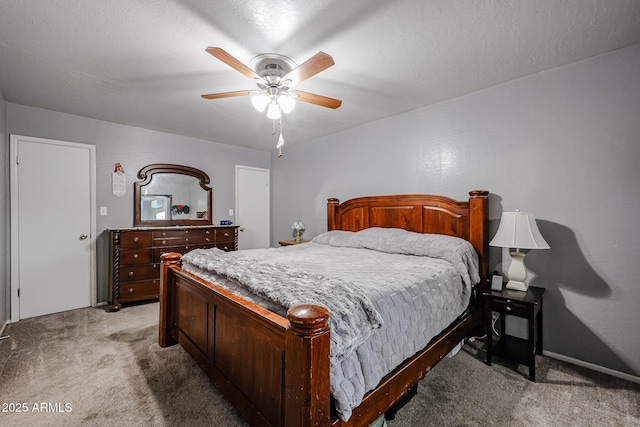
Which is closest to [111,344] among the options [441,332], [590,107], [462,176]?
[441,332]

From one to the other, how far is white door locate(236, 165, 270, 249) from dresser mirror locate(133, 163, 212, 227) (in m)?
0.60

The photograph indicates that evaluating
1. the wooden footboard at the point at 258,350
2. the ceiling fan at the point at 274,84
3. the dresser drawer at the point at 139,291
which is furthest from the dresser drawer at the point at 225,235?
the ceiling fan at the point at 274,84

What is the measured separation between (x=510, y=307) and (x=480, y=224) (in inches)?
31.0

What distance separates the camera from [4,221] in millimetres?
3049

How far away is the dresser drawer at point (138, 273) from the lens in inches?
138

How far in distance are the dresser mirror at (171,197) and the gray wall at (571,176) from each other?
11.4 feet

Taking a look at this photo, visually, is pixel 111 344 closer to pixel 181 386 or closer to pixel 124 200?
pixel 181 386

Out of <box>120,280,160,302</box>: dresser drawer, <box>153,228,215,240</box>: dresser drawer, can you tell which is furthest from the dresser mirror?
<box>120,280,160,302</box>: dresser drawer

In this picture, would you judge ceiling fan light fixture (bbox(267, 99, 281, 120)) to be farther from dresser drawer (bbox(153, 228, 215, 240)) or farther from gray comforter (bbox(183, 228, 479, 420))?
dresser drawer (bbox(153, 228, 215, 240))

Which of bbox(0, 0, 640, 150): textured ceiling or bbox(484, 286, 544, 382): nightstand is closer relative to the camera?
bbox(0, 0, 640, 150): textured ceiling

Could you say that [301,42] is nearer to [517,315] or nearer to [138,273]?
[517,315]

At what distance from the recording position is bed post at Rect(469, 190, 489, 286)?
8.68 ft

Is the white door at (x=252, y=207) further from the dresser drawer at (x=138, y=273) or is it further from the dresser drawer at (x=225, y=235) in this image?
the dresser drawer at (x=138, y=273)

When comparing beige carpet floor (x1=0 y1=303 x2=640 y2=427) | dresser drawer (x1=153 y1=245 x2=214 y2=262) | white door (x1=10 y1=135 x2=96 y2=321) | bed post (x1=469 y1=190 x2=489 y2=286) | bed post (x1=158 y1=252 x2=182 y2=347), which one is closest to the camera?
beige carpet floor (x1=0 y1=303 x2=640 y2=427)
